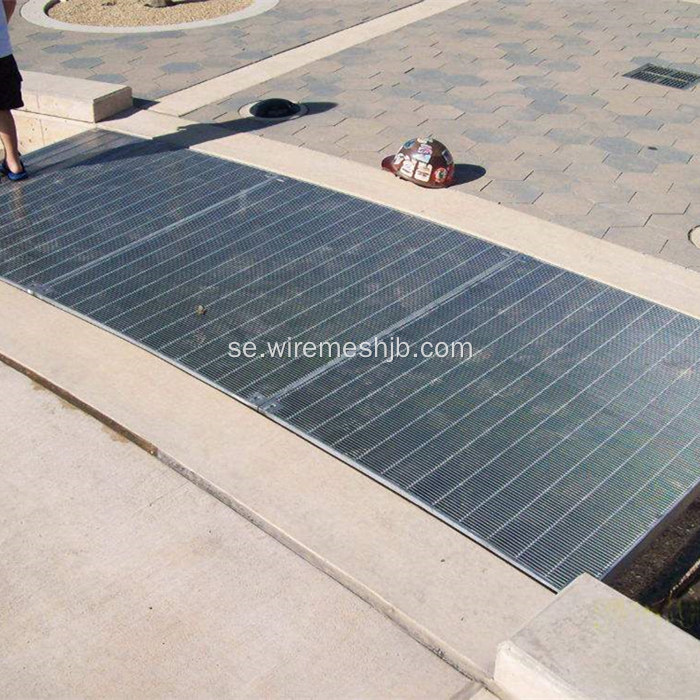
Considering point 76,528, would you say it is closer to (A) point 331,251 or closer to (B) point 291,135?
(A) point 331,251

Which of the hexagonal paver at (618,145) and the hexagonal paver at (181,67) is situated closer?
the hexagonal paver at (618,145)

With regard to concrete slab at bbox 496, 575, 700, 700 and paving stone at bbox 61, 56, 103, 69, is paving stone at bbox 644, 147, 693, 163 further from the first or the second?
paving stone at bbox 61, 56, 103, 69

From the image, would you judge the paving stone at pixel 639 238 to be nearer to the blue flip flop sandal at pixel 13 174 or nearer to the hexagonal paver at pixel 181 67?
the blue flip flop sandal at pixel 13 174

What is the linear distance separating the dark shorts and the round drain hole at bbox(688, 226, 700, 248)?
17.8 ft

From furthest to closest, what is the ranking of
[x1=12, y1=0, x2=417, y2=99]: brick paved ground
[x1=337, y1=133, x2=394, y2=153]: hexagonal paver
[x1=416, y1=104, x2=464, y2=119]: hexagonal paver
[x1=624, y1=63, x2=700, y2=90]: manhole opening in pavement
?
[x1=12, y1=0, x2=417, y2=99]: brick paved ground < [x1=624, y1=63, x2=700, y2=90]: manhole opening in pavement < [x1=416, y1=104, x2=464, y2=119]: hexagonal paver < [x1=337, y1=133, x2=394, y2=153]: hexagonal paver

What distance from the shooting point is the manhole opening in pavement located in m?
10.6

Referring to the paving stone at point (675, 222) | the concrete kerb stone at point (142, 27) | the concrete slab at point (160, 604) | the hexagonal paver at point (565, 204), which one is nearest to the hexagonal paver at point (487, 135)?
the hexagonal paver at point (565, 204)

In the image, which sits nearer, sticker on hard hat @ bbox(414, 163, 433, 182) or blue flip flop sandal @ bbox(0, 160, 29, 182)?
sticker on hard hat @ bbox(414, 163, 433, 182)

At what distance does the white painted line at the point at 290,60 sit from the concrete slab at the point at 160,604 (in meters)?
5.81

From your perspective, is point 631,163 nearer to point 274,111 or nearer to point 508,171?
point 508,171

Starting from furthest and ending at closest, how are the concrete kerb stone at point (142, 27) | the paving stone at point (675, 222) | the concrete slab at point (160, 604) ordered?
1. the concrete kerb stone at point (142, 27)
2. the paving stone at point (675, 222)
3. the concrete slab at point (160, 604)

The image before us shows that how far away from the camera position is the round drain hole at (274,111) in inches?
374

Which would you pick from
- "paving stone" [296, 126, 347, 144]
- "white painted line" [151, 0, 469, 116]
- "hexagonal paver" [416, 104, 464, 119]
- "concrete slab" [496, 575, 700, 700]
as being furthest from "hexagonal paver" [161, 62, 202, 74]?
"concrete slab" [496, 575, 700, 700]

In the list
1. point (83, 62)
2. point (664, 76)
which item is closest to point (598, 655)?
point (664, 76)
